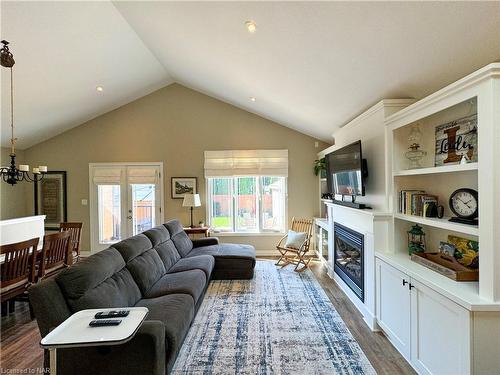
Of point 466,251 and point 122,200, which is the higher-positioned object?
point 122,200

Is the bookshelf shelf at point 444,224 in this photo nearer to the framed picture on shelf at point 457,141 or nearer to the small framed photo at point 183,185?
the framed picture on shelf at point 457,141

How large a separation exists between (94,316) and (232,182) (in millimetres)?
4424

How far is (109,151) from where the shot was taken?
5.94m

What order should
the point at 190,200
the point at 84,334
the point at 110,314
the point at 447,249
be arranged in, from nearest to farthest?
the point at 84,334 → the point at 110,314 → the point at 447,249 → the point at 190,200

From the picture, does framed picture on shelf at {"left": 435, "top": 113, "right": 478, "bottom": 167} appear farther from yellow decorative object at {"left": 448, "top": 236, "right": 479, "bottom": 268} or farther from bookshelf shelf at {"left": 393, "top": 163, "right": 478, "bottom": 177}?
yellow decorative object at {"left": 448, "top": 236, "right": 479, "bottom": 268}

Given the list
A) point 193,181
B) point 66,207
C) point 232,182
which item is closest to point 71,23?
point 193,181

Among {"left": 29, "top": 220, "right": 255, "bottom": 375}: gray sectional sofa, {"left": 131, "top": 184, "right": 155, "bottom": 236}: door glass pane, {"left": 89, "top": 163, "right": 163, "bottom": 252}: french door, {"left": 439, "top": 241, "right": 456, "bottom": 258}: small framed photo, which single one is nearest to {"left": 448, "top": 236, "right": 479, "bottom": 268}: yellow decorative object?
{"left": 439, "top": 241, "right": 456, "bottom": 258}: small framed photo

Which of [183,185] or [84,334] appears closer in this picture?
[84,334]

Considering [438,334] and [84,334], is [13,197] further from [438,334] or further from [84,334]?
[438,334]

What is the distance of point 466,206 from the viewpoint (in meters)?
2.01

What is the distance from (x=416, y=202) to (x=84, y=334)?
2762 millimetres

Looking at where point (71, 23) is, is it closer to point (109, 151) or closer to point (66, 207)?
point (109, 151)

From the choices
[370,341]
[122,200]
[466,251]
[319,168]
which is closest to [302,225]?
[319,168]

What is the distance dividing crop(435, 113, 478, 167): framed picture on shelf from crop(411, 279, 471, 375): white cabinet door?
3.38 ft
